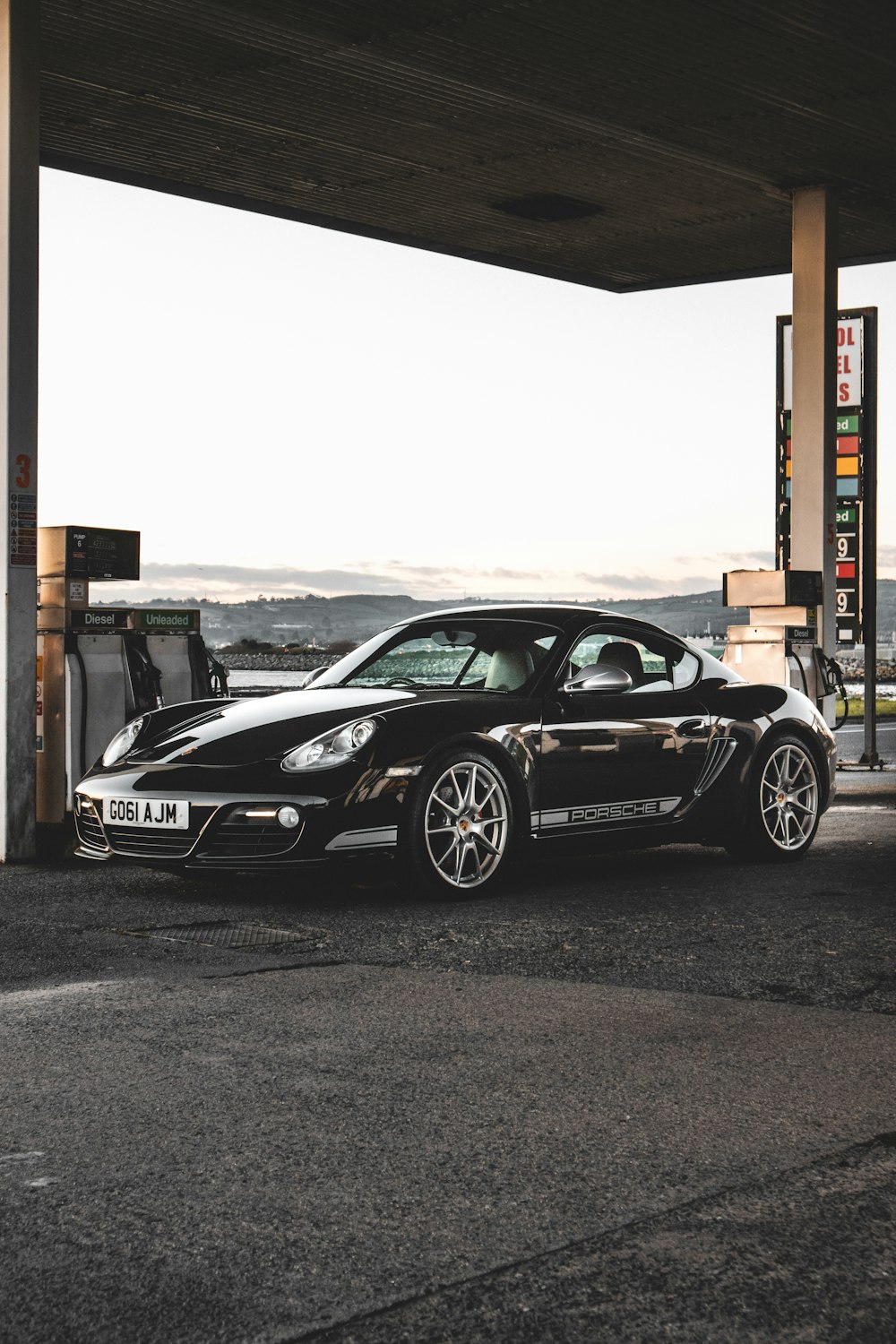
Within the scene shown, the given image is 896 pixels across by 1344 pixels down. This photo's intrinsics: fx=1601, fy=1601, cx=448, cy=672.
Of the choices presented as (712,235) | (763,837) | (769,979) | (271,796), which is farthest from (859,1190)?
(712,235)

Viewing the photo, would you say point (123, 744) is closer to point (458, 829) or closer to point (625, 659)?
point (458, 829)

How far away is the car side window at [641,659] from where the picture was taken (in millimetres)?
8352

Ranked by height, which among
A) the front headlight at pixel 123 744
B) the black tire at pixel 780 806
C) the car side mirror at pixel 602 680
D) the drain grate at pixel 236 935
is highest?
the car side mirror at pixel 602 680

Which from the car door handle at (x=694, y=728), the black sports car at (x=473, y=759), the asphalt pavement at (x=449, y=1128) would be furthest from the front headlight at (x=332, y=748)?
the car door handle at (x=694, y=728)

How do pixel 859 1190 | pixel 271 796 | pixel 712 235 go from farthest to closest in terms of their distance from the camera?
pixel 712 235, pixel 271 796, pixel 859 1190

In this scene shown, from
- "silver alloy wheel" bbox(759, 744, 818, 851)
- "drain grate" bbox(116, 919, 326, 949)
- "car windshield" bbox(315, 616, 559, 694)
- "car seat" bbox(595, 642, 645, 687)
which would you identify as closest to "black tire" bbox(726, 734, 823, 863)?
"silver alloy wheel" bbox(759, 744, 818, 851)

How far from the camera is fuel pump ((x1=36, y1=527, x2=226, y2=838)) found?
974 cm

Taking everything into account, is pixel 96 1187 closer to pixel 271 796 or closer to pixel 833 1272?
pixel 833 1272

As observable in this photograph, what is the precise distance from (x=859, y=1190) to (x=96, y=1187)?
1.59 m

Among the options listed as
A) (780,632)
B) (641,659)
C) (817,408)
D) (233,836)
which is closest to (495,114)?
(817,408)

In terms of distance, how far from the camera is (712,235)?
17.9 m

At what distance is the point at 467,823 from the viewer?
7434mm

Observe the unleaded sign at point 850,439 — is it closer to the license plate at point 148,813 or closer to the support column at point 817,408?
the support column at point 817,408

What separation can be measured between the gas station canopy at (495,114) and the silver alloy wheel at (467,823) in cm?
634
